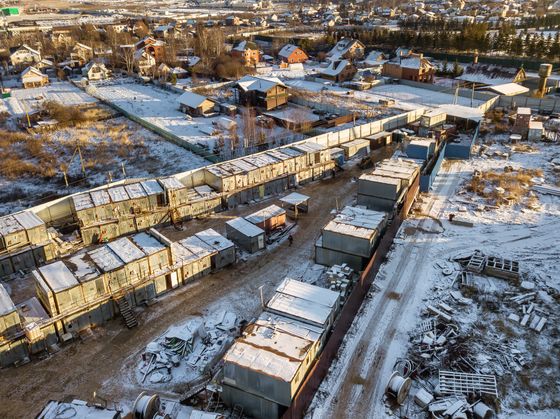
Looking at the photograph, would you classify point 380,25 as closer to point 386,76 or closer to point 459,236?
point 386,76

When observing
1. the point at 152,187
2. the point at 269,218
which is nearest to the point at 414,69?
the point at 269,218

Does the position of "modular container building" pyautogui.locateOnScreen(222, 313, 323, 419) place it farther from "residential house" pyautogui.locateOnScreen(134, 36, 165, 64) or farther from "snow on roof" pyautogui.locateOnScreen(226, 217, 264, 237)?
"residential house" pyautogui.locateOnScreen(134, 36, 165, 64)

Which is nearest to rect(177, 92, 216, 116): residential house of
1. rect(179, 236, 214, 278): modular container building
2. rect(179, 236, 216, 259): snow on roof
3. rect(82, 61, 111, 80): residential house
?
rect(82, 61, 111, 80): residential house

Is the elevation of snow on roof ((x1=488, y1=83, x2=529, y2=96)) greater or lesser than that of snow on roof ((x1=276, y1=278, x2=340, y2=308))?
greater

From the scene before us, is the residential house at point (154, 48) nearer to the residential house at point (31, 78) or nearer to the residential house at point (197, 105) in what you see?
the residential house at point (31, 78)

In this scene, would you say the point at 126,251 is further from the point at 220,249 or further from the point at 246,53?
the point at 246,53

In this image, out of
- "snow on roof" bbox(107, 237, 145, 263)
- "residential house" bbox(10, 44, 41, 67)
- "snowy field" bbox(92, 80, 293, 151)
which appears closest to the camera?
"snow on roof" bbox(107, 237, 145, 263)

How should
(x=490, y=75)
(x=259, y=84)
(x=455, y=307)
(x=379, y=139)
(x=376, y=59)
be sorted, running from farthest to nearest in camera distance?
(x=376, y=59)
(x=490, y=75)
(x=259, y=84)
(x=379, y=139)
(x=455, y=307)
